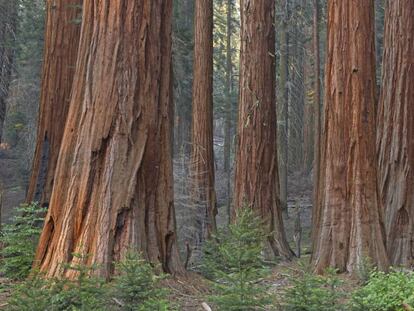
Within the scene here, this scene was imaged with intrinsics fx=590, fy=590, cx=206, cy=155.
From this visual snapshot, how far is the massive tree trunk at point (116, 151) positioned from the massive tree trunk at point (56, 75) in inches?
160

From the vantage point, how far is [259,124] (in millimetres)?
12945

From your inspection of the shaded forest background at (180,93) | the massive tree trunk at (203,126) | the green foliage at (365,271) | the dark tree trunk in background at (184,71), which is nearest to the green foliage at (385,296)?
the green foliage at (365,271)

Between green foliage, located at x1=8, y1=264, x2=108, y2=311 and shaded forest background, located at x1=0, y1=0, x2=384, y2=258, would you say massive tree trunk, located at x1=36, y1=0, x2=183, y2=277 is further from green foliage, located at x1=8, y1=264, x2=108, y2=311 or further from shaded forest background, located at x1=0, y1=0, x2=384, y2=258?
shaded forest background, located at x1=0, y1=0, x2=384, y2=258

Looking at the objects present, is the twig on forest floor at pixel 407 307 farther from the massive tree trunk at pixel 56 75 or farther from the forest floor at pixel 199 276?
the massive tree trunk at pixel 56 75

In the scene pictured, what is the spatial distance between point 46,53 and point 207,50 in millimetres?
5931

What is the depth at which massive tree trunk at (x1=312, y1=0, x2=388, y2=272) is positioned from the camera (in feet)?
28.7

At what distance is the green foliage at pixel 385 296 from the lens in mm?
5793

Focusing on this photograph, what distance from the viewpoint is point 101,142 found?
6336 mm

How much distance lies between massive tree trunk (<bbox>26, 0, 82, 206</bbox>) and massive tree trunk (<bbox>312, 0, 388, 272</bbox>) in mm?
4734

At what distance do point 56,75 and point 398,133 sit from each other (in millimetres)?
6380

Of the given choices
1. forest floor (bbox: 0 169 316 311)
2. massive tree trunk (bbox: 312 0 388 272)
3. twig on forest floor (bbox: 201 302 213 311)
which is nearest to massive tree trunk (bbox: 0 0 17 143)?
forest floor (bbox: 0 169 316 311)

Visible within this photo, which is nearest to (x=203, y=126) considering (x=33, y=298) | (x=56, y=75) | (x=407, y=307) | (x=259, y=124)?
(x=259, y=124)

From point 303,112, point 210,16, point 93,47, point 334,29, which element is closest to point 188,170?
point 210,16

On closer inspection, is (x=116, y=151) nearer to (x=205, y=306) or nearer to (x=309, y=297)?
(x=205, y=306)
